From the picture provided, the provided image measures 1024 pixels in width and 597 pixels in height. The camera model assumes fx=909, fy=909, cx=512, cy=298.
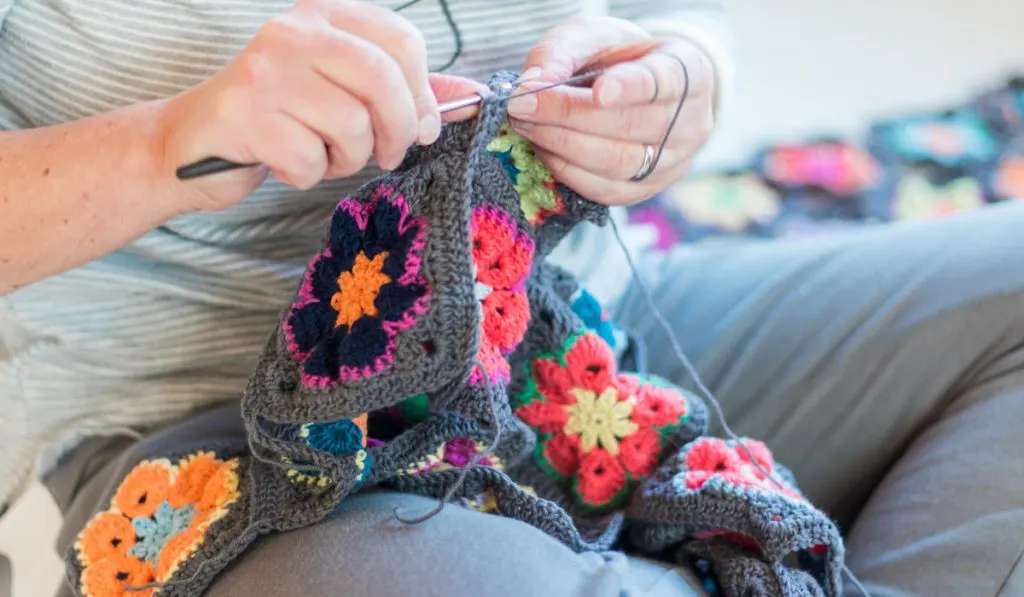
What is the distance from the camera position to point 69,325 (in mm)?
760

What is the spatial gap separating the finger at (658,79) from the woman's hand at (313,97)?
0.49ft

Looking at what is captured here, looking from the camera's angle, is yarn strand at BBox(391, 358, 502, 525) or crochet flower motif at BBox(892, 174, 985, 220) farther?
crochet flower motif at BBox(892, 174, 985, 220)

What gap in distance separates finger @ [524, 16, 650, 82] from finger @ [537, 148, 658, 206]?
0.06 metres

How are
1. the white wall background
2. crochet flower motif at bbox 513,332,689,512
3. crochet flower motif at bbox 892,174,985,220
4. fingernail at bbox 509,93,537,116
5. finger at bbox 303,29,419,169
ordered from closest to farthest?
finger at bbox 303,29,419,169 → fingernail at bbox 509,93,537,116 → crochet flower motif at bbox 513,332,689,512 → crochet flower motif at bbox 892,174,985,220 → the white wall background

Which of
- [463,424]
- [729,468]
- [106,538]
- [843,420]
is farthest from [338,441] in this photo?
[843,420]

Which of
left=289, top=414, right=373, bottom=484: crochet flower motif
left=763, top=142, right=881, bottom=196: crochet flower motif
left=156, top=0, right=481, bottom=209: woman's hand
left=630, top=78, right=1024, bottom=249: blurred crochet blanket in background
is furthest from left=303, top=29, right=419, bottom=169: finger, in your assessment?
left=763, top=142, right=881, bottom=196: crochet flower motif

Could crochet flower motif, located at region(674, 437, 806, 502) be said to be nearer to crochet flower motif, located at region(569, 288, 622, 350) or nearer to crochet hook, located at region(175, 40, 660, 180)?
crochet flower motif, located at region(569, 288, 622, 350)

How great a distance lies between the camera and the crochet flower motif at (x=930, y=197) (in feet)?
4.77

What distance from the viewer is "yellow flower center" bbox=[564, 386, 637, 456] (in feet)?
2.46

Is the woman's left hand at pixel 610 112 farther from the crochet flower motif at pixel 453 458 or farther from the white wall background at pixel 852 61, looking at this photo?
the white wall background at pixel 852 61

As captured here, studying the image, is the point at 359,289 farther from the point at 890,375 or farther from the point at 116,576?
the point at 890,375

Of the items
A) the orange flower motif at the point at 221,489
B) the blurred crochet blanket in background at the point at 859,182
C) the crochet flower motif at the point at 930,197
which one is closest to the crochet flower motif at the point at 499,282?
the orange flower motif at the point at 221,489

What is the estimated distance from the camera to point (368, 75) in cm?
52

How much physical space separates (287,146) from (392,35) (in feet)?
0.30
